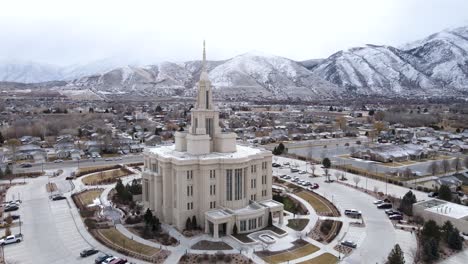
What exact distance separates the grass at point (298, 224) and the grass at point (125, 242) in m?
12.0

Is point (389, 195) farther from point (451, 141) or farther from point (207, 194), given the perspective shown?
point (451, 141)

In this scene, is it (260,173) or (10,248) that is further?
(260,173)

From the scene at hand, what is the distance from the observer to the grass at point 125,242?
29172mm

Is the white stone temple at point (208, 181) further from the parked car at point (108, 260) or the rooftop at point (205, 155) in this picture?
the parked car at point (108, 260)

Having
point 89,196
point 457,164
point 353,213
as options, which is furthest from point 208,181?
point 457,164

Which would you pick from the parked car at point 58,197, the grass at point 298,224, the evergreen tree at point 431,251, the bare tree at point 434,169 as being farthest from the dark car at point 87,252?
the bare tree at point 434,169

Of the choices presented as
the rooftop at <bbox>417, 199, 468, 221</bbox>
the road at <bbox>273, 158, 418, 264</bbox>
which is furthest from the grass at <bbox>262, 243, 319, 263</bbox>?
the rooftop at <bbox>417, 199, 468, 221</bbox>

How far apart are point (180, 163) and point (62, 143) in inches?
1852

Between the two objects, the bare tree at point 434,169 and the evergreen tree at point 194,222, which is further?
the bare tree at point 434,169

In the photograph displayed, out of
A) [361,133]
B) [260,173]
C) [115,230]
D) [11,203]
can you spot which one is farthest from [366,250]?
[361,133]

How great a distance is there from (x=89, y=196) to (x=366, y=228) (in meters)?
28.9

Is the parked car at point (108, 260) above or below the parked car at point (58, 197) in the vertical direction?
below

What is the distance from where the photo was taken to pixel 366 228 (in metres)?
33.8

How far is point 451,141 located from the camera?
76.0 meters
